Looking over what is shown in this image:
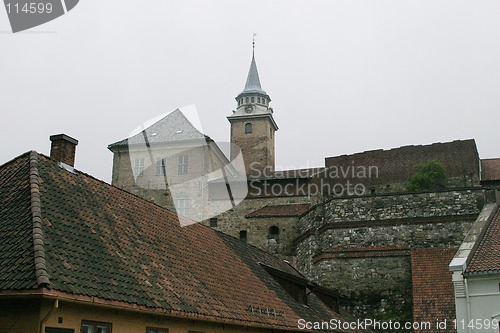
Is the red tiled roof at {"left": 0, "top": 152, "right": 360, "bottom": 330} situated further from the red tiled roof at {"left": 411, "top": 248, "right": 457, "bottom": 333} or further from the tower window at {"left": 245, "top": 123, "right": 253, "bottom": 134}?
the tower window at {"left": 245, "top": 123, "right": 253, "bottom": 134}

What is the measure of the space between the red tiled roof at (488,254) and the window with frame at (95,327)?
13.3 meters

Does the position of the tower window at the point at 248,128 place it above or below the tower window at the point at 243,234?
above

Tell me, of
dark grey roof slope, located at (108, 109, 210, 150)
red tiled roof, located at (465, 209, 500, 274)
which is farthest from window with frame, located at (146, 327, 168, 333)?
dark grey roof slope, located at (108, 109, 210, 150)

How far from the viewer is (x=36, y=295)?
841 centimetres

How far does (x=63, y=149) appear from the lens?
14.2 metres

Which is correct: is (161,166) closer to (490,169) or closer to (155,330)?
(490,169)

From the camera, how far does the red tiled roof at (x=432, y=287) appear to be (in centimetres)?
2319

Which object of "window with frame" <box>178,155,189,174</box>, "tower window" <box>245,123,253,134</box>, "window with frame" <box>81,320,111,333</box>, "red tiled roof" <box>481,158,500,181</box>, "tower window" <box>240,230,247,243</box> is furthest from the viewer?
"tower window" <box>245,123,253,134</box>

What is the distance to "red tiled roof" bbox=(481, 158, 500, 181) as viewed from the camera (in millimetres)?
42219

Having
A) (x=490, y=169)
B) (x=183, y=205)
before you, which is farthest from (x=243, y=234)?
(x=490, y=169)

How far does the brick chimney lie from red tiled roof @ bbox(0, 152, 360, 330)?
28.2 inches

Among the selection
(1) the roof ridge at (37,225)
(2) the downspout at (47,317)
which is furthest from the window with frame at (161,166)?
(2) the downspout at (47,317)

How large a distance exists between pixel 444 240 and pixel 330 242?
219 inches

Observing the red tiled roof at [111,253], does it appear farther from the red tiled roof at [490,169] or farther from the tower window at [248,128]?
the tower window at [248,128]
